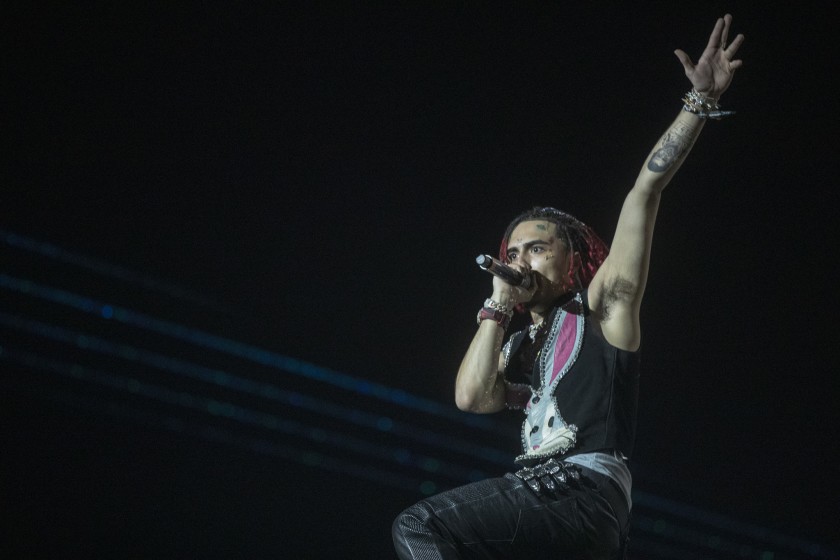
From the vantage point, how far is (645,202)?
233 cm

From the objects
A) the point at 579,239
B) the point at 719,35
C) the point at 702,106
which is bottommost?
the point at 579,239

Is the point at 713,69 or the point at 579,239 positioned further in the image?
the point at 579,239

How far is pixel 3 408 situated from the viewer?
472cm

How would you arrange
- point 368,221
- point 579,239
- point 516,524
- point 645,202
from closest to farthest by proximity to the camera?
1. point 516,524
2. point 645,202
3. point 579,239
4. point 368,221

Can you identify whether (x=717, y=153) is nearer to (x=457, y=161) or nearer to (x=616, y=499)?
(x=457, y=161)

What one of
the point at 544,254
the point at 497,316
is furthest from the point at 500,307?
the point at 544,254

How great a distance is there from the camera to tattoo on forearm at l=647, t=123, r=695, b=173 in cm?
231

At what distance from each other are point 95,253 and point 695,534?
15.9ft

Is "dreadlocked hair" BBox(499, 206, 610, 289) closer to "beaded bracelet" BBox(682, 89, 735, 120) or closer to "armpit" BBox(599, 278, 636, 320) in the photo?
"armpit" BBox(599, 278, 636, 320)

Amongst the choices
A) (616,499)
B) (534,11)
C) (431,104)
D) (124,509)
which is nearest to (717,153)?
(534,11)

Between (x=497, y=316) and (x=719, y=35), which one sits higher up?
(x=719, y=35)

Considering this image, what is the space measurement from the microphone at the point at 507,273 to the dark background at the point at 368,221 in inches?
125

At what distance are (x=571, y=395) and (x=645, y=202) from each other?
58cm

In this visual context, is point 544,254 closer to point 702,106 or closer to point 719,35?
point 702,106
